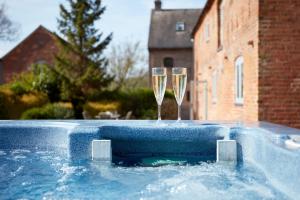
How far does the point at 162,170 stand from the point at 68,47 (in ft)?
53.1

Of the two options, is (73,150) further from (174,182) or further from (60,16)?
(60,16)

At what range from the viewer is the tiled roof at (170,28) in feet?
89.9

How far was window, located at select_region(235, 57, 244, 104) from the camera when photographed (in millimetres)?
7360

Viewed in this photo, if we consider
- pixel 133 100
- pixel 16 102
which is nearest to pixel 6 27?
pixel 16 102

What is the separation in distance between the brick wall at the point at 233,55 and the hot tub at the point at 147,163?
269 cm

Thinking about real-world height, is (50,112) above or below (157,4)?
below

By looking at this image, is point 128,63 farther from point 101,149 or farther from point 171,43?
point 101,149

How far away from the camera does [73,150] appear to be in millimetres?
3521

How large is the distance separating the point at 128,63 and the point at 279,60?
20.6 m

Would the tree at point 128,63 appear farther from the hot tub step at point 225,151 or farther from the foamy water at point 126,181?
the foamy water at point 126,181

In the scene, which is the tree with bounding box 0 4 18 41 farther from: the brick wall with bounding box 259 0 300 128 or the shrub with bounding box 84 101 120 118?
the brick wall with bounding box 259 0 300 128

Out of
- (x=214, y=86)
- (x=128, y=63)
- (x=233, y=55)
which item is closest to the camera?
(x=233, y=55)

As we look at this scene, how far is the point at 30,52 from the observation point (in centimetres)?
2709

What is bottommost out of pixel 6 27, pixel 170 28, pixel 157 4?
pixel 6 27
